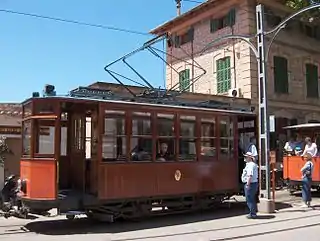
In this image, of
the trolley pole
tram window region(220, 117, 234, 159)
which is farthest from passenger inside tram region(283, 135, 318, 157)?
tram window region(220, 117, 234, 159)

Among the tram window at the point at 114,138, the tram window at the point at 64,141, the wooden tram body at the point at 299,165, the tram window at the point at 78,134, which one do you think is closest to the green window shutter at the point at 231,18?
the wooden tram body at the point at 299,165

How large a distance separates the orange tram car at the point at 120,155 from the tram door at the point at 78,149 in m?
0.02

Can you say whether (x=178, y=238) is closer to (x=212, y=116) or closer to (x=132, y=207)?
(x=132, y=207)

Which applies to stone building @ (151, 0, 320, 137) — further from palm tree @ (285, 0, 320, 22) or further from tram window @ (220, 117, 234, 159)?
tram window @ (220, 117, 234, 159)

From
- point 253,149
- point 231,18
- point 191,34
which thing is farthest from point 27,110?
point 191,34

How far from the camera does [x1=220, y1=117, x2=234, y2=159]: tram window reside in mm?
13234

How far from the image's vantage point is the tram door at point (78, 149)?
446 inches

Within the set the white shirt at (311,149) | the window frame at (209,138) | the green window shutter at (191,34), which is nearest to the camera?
the window frame at (209,138)

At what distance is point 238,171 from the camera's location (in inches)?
546

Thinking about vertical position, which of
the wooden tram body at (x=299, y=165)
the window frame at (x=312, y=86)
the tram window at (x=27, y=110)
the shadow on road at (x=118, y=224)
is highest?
the window frame at (x=312, y=86)

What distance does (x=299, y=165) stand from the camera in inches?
663

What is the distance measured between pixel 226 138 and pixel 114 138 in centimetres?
379

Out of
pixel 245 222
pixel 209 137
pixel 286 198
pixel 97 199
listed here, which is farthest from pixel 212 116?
pixel 286 198

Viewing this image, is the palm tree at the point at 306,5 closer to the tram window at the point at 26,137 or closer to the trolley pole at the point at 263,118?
the trolley pole at the point at 263,118
